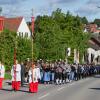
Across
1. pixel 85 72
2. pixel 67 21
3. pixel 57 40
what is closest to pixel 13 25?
pixel 67 21

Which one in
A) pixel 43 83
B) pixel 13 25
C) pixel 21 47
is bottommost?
pixel 43 83

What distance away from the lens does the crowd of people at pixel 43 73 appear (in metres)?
27.3

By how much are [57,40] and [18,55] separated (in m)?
12.4

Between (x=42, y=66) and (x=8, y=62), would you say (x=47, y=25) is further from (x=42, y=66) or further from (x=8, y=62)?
(x=42, y=66)

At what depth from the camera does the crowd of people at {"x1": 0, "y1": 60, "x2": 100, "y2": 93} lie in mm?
27297

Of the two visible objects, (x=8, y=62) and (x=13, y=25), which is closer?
(x=8, y=62)

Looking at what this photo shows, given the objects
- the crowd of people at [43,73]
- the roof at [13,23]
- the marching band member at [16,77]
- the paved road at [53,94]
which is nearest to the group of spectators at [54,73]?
the crowd of people at [43,73]

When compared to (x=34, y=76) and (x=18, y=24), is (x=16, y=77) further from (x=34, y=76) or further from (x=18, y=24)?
(x=18, y=24)

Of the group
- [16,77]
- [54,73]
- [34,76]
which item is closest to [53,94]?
[34,76]

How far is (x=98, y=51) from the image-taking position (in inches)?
4966

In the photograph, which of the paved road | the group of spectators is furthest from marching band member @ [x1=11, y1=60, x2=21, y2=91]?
the group of spectators

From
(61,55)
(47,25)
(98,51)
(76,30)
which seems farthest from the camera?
(98,51)

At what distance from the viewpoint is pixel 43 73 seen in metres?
36.5

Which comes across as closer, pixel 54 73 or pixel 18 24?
pixel 54 73
